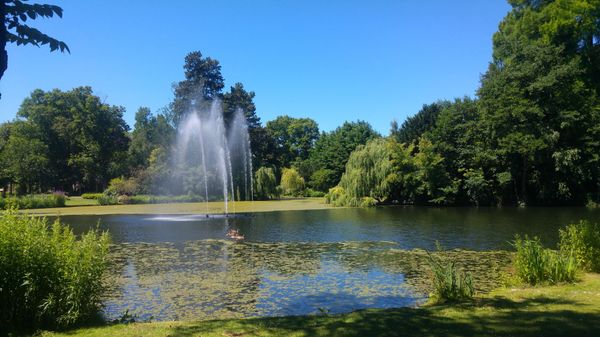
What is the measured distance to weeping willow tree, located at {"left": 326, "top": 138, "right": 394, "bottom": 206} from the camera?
36.3 metres

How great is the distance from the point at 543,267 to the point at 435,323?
4.21m

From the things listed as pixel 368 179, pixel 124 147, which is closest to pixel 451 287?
pixel 368 179

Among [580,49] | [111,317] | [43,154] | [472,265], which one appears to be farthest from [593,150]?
[43,154]

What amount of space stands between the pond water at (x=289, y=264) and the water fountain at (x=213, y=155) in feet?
78.8

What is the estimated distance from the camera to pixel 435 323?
5598mm

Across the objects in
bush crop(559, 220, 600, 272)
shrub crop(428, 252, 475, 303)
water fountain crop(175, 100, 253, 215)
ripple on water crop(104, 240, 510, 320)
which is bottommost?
ripple on water crop(104, 240, 510, 320)

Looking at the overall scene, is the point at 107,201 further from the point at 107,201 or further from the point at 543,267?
the point at 543,267

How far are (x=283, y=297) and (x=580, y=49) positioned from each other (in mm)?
35783

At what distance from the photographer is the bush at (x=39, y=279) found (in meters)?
6.28

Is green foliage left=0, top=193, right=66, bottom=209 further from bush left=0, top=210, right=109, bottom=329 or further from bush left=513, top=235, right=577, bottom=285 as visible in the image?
bush left=513, top=235, right=577, bottom=285

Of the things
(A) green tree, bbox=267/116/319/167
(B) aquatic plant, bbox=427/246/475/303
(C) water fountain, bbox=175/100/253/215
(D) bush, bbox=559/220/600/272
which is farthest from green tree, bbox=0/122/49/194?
(D) bush, bbox=559/220/600/272

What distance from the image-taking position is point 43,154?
5534cm

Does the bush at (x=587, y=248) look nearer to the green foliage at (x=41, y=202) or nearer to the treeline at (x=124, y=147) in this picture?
the treeline at (x=124, y=147)

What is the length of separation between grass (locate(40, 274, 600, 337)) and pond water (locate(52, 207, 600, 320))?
1.32 m
